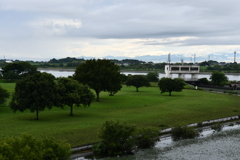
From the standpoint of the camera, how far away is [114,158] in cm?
2794

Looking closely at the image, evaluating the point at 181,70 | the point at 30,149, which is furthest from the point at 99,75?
the point at 181,70

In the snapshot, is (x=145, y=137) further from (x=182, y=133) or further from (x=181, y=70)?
(x=181, y=70)

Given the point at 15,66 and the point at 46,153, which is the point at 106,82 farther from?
the point at 15,66

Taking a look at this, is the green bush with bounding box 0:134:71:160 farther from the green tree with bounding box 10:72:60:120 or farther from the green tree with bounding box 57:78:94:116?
the green tree with bounding box 57:78:94:116

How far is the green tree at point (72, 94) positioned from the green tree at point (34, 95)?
1.60m

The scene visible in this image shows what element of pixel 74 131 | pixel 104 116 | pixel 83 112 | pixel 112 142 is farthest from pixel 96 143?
pixel 83 112

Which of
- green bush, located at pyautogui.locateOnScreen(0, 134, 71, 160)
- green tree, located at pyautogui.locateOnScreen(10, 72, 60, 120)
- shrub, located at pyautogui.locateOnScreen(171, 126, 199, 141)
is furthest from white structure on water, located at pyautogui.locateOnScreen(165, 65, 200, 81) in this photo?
green bush, located at pyautogui.locateOnScreen(0, 134, 71, 160)

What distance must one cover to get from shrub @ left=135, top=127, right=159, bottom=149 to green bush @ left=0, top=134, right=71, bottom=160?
891 centimetres

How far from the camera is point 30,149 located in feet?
73.4

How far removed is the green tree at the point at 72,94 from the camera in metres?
42.4

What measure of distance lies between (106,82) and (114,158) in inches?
1352

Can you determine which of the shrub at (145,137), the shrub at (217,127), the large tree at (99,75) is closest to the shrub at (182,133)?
the shrub at (145,137)

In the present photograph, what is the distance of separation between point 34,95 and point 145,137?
16.5 m

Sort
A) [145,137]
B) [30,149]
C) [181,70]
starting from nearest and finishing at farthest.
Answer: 1. [30,149]
2. [145,137]
3. [181,70]
